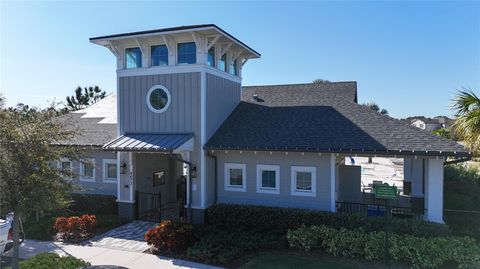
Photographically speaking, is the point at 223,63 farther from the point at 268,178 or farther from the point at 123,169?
the point at 123,169

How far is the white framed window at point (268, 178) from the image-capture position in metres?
13.0

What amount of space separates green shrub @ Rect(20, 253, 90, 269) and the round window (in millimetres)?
6366

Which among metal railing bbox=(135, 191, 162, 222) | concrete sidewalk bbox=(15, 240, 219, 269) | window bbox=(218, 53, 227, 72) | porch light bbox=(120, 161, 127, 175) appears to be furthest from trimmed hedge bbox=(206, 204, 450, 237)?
window bbox=(218, 53, 227, 72)

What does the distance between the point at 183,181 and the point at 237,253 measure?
7547 mm

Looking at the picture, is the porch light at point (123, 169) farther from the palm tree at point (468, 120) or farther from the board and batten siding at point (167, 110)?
the palm tree at point (468, 120)

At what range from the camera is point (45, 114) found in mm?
8234

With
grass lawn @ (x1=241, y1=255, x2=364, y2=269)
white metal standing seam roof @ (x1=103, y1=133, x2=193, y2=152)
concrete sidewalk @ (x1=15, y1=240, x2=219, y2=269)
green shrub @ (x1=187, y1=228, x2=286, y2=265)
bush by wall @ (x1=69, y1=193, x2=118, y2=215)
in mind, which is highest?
white metal standing seam roof @ (x1=103, y1=133, x2=193, y2=152)

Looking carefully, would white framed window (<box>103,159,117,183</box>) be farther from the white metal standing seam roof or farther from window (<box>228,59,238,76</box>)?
window (<box>228,59,238,76</box>)

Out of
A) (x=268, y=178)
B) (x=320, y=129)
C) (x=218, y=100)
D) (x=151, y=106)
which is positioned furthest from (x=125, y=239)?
(x=320, y=129)

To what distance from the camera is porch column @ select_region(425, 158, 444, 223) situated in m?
11.0

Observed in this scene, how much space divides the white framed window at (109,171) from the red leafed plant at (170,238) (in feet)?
17.1

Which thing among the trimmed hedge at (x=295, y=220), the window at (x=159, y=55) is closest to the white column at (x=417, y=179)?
the trimmed hedge at (x=295, y=220)

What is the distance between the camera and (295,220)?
1191cm

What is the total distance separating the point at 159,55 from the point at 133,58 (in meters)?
1.24
